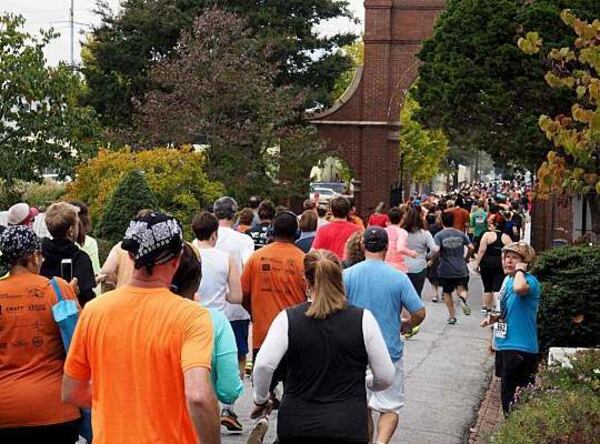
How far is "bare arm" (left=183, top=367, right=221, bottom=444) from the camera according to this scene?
3.87 m

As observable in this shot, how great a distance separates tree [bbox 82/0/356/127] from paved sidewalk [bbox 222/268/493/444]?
20730 mm

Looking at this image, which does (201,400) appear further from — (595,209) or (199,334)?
(595,209)

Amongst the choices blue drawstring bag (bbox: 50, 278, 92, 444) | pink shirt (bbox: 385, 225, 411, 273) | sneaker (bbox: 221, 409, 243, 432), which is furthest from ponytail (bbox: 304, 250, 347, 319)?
pink shirt (bbox: 385, 225, 411, 273)

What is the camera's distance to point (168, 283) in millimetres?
4133

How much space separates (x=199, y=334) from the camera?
Answer: 12.9 feet

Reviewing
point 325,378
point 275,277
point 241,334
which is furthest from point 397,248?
point 325,378

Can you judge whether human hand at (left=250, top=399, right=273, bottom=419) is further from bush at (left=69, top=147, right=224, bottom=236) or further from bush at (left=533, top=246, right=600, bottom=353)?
bush at (left=69, top=147, right=224, bottom=236)

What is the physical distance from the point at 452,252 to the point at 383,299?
10.2 meters

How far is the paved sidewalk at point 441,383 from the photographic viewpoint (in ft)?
31.9

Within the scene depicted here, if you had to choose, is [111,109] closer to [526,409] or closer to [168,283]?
[526,409]

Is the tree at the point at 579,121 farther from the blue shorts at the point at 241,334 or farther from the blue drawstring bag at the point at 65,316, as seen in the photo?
the blue drawstring bag at the point at 65,316

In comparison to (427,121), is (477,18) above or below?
above

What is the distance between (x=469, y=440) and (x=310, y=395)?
178 inches

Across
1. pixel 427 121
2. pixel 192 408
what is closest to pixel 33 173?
pixel 427 121
